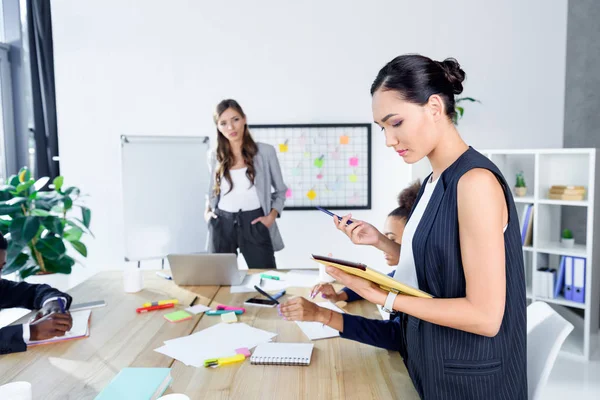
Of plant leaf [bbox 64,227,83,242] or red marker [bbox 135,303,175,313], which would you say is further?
plant leaf [bbox 64,227,83,242]

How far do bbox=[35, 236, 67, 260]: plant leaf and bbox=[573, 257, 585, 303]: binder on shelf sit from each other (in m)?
3.23

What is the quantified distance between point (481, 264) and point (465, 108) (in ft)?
10.5

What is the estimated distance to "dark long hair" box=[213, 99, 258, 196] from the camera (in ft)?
9.90

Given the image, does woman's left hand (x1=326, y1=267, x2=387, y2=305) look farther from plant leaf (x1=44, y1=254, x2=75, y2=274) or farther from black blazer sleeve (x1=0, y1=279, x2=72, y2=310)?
plant leaf (x1=44, y1=254, x2=75, y2=274)

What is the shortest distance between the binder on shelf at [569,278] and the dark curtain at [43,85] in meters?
3.84

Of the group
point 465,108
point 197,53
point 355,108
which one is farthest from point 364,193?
point 197,53

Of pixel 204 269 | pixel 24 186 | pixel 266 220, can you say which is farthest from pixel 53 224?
pixel 204 269

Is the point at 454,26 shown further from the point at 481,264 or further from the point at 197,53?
the point at 481,264

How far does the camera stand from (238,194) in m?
3.06

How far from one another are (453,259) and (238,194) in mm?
2102

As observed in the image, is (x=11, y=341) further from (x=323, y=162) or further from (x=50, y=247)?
(x=323, y=162)

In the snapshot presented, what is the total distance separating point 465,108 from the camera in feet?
12.9

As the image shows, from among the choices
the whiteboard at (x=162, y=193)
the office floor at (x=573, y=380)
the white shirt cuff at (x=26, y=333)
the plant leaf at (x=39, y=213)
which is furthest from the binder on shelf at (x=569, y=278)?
the plant leaf at (x=39, y=213)

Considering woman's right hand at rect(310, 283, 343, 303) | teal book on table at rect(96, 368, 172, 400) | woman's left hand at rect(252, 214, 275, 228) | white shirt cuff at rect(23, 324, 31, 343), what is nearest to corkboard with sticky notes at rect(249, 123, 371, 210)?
woman's left hand at rect(252, 214, 275, 228)
